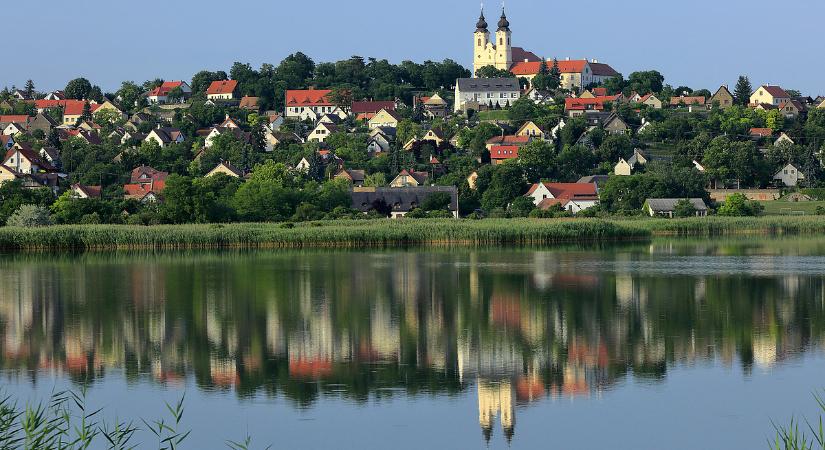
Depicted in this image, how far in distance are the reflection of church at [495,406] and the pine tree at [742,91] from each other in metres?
80.1

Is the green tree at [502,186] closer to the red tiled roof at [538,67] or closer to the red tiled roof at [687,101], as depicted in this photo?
the red tiled roof at [687,101]

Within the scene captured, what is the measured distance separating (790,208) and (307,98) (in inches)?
2048

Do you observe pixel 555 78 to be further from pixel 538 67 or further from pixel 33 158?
pixel 33 158

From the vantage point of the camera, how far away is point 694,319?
75.6ft

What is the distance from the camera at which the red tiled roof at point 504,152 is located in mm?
71875

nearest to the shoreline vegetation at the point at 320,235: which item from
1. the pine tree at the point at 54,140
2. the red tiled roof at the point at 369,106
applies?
the pine tree at the point at 54,140

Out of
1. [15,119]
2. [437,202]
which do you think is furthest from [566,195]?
[15,119]

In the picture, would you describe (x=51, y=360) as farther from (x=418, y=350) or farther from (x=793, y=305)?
(x=793, y=305)

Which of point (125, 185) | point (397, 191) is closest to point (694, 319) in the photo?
point (397, 191)

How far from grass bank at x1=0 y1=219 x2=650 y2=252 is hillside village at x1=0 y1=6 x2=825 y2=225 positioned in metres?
5.49

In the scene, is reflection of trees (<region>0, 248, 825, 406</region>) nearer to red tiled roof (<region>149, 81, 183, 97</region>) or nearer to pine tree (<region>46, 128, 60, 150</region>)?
pine tree (<region>46, 128, 60, 150</region>)

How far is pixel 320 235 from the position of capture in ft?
140

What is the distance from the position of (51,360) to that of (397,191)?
1601 inches

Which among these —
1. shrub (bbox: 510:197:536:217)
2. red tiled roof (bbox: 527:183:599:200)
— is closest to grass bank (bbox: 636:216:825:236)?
shrub (bbox: 510:197:536:217)
